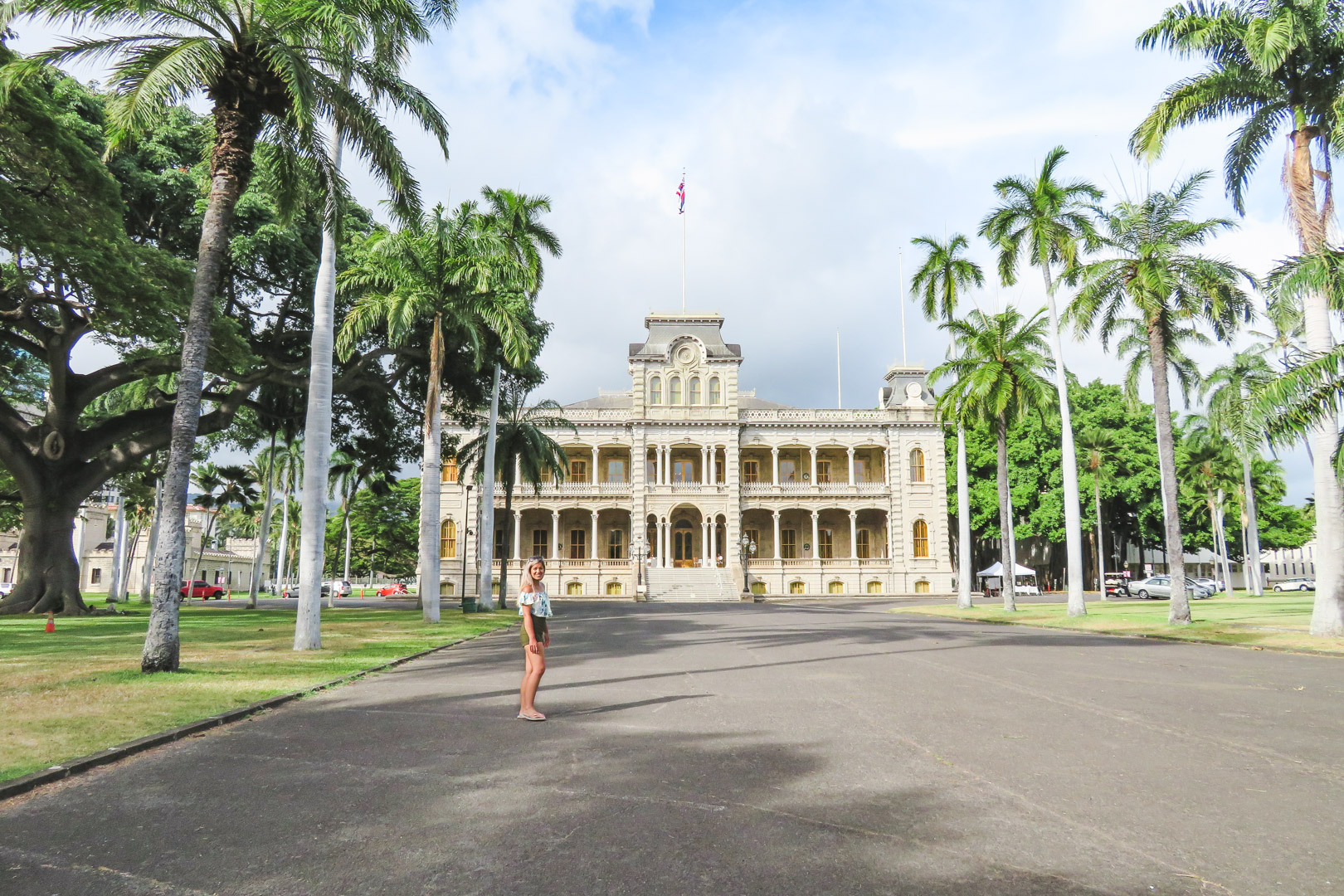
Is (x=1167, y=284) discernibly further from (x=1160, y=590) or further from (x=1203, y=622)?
(x=1160, y=590)

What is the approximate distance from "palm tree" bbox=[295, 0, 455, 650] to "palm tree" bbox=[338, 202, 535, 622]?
5.73m

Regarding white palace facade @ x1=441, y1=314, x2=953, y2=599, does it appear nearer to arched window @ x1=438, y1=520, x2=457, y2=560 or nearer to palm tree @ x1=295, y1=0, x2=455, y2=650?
arched window @ x1=438, y1=520, x2=457, y2=560

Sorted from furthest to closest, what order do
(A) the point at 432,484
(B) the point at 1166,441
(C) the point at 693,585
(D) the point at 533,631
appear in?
(C) the point at 693,585, (A) the point at 432,484, (B) the point at 1166,441, (D) the point at 533,631

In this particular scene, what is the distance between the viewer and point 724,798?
16.7ft

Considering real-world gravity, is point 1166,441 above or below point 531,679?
above

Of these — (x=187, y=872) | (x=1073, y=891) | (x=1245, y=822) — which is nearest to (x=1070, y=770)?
(x=1245, y=822)

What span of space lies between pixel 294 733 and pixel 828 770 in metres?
4.68

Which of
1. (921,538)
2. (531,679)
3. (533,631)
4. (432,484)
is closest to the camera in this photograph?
(531,679)

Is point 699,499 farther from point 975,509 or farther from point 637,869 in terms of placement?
point 637,869

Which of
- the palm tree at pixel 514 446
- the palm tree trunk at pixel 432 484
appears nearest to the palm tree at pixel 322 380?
the palm tree trunk at pixel 432 484

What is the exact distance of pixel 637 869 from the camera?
3854 mm

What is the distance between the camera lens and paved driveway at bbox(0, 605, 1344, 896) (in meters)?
3.81

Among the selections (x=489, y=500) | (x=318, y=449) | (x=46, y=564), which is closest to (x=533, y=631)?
(x=318, y=449)

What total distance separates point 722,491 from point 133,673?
40.3m
